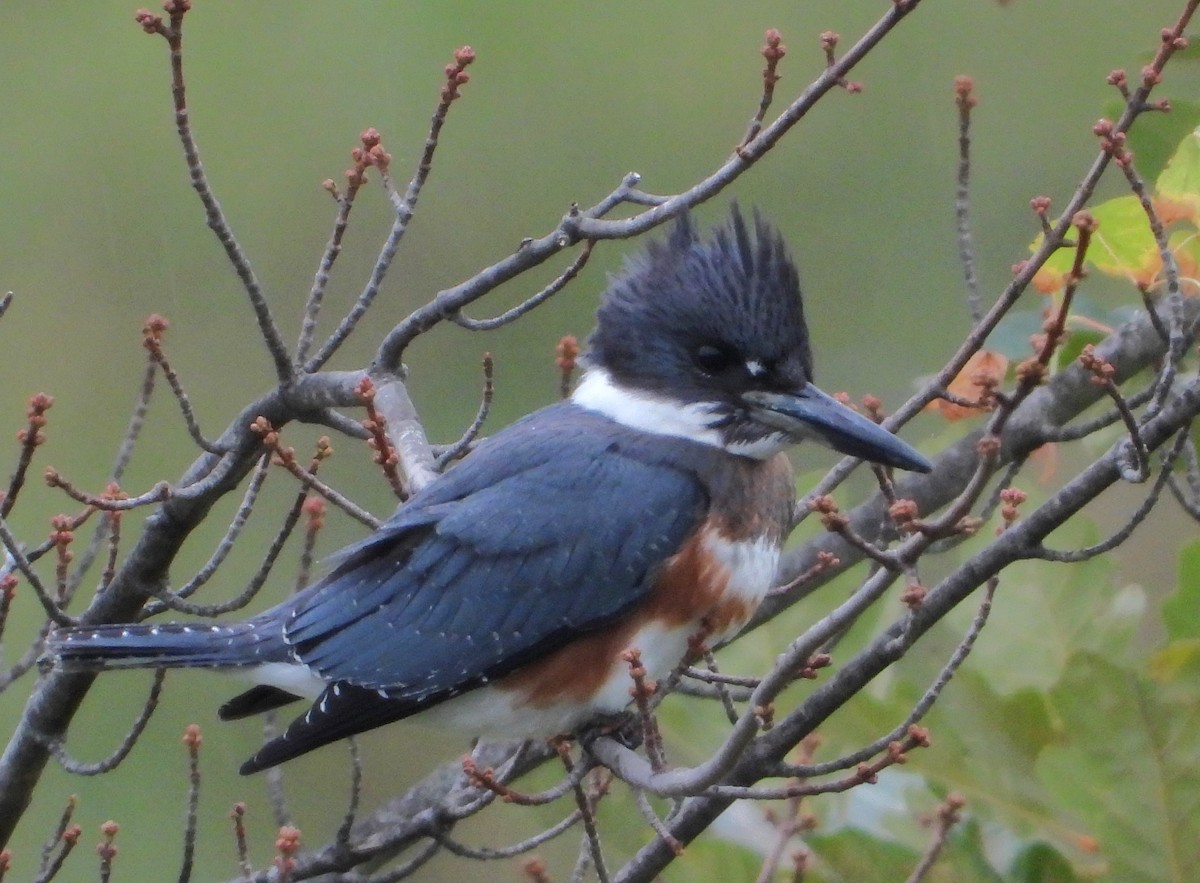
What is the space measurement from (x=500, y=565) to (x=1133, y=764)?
786 millimetres

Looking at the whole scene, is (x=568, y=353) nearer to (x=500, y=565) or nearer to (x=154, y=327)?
(x=500, y=565)

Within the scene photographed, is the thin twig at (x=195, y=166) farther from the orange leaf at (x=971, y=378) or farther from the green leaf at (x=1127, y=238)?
the green leaf at (x=1127, y=238)

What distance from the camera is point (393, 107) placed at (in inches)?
226

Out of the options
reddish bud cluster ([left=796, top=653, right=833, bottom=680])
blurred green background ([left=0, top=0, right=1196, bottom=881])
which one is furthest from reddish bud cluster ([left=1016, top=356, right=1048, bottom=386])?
blurred green background ([left=0, top=0, right=1196, bottom=881])

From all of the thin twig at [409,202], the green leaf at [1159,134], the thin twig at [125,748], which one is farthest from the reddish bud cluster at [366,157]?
the green leaf at [1159,134]

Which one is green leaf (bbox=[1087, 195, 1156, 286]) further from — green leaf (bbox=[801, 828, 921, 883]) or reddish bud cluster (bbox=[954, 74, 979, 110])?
green leaf (bbox=[801, 828, 921, 883])

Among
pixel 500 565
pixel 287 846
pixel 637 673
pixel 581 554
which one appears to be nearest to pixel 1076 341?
pixel 581 554

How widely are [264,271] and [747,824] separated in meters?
3.22

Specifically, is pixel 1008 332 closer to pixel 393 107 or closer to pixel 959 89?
pixel 959 89

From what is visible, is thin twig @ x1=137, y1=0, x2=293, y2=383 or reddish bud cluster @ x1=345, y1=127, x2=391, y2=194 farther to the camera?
reddish bud cluster @ x1=345, y1=127, x2=391, y2=194

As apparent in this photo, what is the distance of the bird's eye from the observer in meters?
2.20

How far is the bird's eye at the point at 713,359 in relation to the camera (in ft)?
7.23

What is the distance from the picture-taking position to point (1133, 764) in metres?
1.84

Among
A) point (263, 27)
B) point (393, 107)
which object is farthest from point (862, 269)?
point (263, 27)
